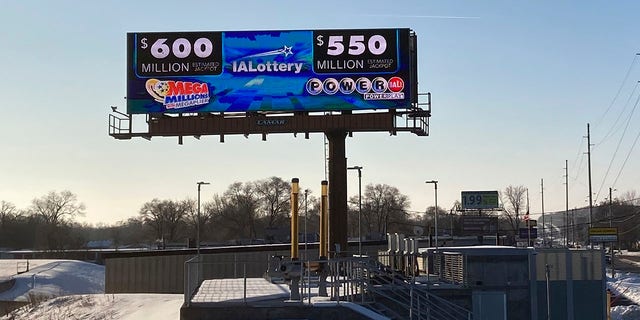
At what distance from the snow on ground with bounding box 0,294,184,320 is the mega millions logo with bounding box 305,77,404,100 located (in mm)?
11787

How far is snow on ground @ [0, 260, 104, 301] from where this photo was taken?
6185 centimetres

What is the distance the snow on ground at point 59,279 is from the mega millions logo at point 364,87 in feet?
109

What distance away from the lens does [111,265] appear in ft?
142

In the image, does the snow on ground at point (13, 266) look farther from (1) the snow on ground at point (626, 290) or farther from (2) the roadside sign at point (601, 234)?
(1) the snow on ground at point (626, 290)

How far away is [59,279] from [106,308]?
4971 centimetres

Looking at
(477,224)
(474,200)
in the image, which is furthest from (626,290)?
(474,200)

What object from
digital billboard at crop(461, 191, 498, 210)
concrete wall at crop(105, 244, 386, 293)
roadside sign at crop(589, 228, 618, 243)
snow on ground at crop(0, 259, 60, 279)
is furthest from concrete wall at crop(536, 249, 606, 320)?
snow on ground at crop(0, 259, 60, 279)

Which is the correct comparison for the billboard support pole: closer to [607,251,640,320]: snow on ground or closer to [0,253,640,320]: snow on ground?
[0,253,640,320]: snow on ground

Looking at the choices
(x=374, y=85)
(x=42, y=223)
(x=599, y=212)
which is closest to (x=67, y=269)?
(x=374, y=85)

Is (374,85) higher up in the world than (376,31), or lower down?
lower down

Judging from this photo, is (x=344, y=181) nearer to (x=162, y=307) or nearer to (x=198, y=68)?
(x=198, y=68)

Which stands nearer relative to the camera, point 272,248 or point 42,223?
point 272,248

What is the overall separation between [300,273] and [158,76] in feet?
60.1

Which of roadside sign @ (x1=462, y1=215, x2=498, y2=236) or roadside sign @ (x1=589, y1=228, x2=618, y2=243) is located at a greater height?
roadside sign @ (x1=462, y1=215, x2=498, y2=236)
